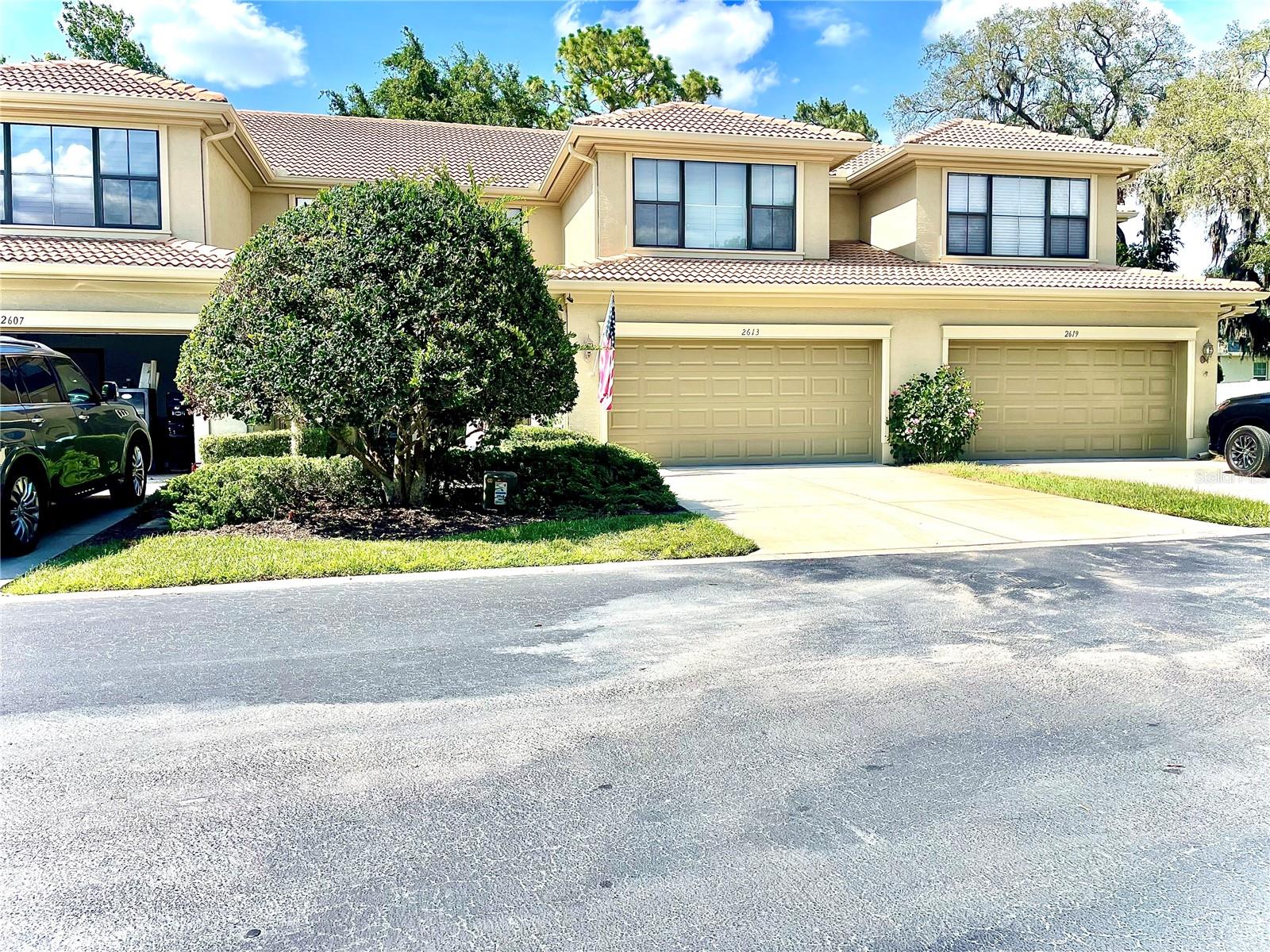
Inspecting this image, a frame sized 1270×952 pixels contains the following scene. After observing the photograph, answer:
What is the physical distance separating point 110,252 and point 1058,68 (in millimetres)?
33691

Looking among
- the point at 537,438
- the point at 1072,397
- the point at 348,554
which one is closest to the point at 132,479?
the point at 348,554

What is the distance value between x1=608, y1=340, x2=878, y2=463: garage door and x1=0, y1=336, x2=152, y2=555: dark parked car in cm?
809

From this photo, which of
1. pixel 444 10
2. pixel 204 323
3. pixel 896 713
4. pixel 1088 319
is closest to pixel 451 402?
pixel 204 323

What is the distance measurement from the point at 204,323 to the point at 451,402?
9.13ft

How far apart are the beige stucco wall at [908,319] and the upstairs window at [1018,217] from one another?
1820 mm

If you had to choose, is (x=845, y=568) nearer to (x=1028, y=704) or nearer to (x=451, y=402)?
(x=1028, y=704)

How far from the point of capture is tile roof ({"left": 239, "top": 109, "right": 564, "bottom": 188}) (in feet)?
68.1

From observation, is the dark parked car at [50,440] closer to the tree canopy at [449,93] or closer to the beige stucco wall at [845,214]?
the beige stucco wall at [845,214]

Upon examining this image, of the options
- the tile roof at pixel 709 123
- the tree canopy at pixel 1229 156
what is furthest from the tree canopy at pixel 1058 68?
the tile roof at pixel 709 123

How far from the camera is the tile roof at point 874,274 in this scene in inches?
655

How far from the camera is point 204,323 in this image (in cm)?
1002

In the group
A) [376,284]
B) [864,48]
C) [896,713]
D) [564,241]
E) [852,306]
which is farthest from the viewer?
[564,241]

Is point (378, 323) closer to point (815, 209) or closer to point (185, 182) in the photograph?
point (185, 182)

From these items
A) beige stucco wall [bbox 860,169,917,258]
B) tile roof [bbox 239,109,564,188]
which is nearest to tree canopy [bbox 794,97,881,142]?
tile roof [bbox 239,109,564,188]
